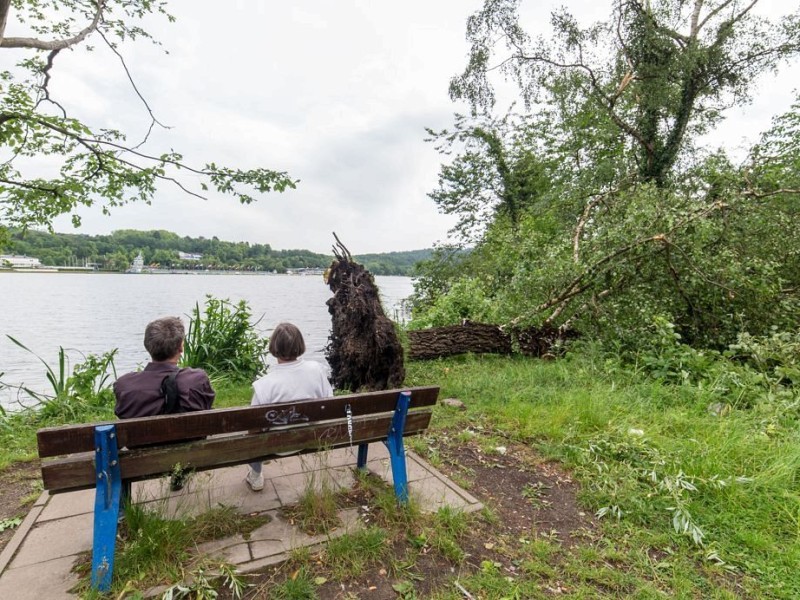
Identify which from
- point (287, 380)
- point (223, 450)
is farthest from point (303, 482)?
point (223, 450)

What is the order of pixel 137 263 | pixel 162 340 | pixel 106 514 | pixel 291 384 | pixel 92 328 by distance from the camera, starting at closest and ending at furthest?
1. pixel 106 514
2. pixel 162 340
3. pixel 291 384
4. pixel 92 328
5. pixel 137 263

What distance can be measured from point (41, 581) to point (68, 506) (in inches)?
30.3

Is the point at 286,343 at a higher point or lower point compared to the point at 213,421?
higher

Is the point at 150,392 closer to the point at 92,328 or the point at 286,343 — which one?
the point at 286,343

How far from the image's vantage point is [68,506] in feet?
8.52

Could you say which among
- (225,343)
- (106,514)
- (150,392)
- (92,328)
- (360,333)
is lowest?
(92,328)

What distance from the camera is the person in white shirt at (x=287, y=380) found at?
9.03 feet

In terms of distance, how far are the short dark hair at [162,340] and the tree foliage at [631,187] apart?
16.8ft

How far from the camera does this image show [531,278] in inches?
251

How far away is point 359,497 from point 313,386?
2.47 ft

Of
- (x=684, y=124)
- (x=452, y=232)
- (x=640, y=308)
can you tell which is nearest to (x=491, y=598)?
(x=640, y=308)

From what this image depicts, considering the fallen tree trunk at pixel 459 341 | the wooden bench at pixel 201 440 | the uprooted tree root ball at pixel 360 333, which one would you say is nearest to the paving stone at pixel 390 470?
the wooden bench at pixel 201 440

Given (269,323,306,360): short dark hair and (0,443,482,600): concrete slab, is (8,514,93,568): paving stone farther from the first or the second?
(269,323,306,360): short dark hair

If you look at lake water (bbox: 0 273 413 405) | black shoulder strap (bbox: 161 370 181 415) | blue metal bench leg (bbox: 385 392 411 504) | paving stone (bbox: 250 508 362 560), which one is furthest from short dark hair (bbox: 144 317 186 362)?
lake water (bbox: 0 273 413 405)
